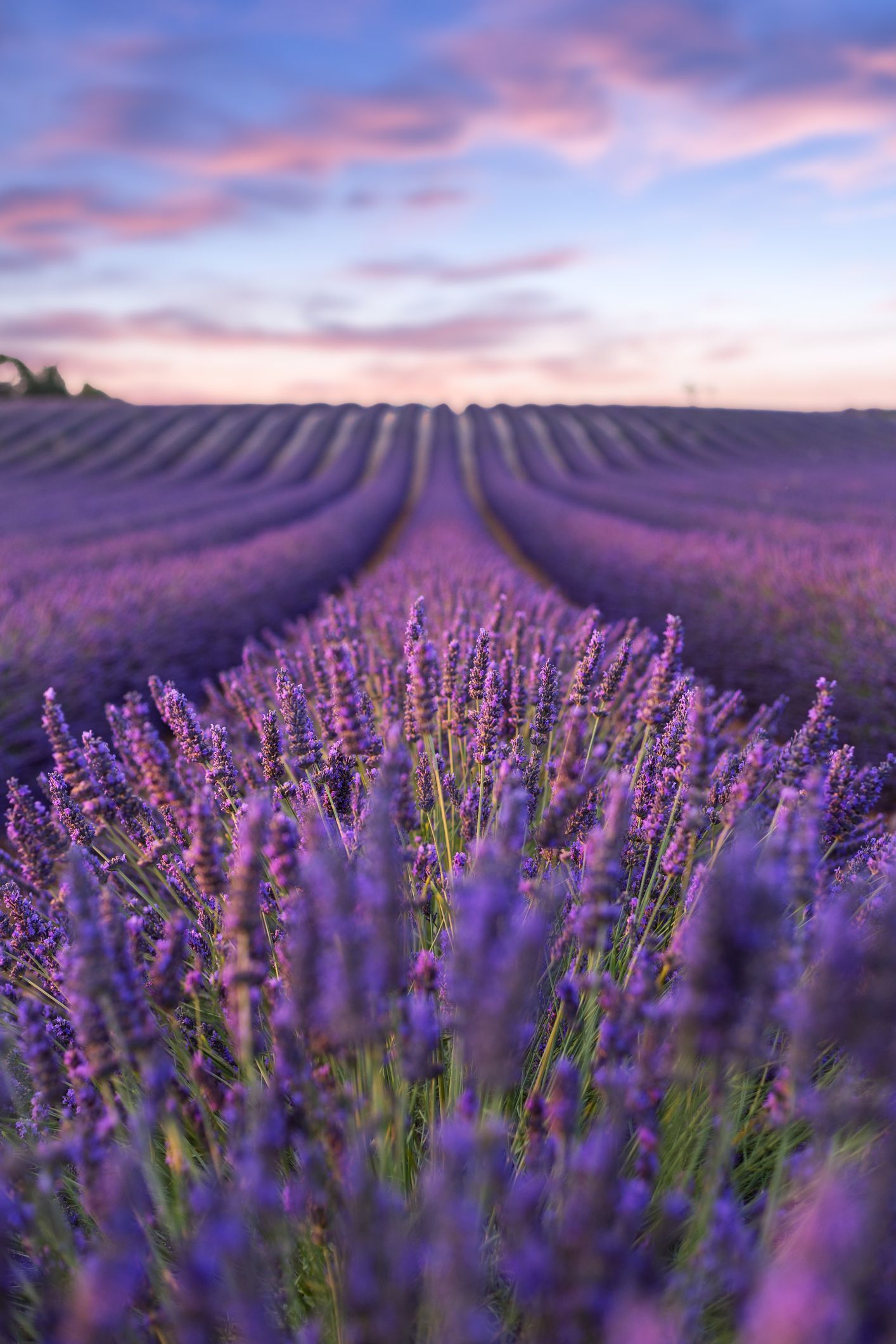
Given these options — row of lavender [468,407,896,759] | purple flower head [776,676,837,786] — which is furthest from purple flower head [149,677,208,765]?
row of lavender [468,407,896,759]

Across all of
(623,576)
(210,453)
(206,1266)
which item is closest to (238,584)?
(623,576)

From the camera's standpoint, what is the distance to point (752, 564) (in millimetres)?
6414

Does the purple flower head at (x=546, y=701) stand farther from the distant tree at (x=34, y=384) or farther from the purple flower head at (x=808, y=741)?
the distant tree at (x=34, y=384)

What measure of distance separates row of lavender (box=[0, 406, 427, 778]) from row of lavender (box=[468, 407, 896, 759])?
131 inches

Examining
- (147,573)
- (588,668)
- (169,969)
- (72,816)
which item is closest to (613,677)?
(588,668)

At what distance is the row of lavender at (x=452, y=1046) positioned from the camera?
60 cm

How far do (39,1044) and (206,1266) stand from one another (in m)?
0.51

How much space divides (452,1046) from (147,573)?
603 cm

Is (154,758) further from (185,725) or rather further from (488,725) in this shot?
(488,725)

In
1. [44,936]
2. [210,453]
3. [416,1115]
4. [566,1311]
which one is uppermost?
[210,453]

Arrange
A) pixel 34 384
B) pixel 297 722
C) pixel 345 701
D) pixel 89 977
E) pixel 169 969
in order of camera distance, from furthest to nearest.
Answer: pixel 34 384 → pixel 297 722 → pixel 345 701 → pixel 169 969 → pixel 89 977

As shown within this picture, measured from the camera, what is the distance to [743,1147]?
1275 millimetres

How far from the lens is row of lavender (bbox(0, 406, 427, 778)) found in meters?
4.32

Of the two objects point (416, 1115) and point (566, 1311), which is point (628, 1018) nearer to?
point (566, 1311)
